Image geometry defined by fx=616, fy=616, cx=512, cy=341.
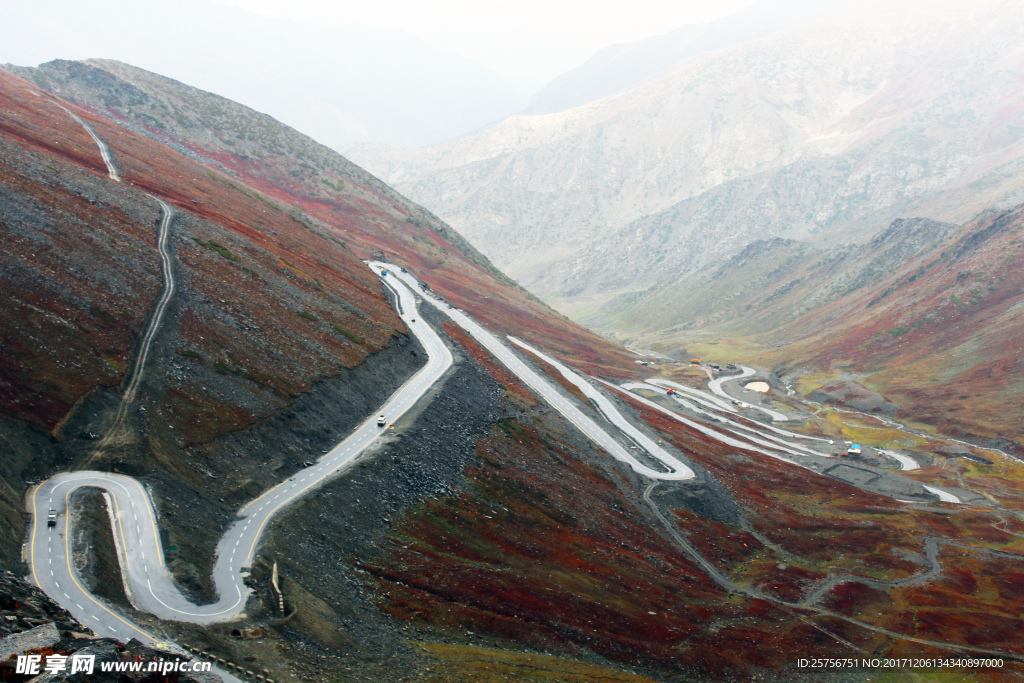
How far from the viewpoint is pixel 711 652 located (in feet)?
162

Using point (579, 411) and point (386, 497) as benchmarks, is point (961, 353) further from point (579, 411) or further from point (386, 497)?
point (386, 497)

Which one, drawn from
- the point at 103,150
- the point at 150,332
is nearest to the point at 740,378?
the point at 103,150

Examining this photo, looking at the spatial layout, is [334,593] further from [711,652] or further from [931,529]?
[931,529]

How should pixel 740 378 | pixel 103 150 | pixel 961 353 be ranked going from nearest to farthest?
pixel 103 150, pixel 961 353, pixel 740 378

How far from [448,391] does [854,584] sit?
1940 inches

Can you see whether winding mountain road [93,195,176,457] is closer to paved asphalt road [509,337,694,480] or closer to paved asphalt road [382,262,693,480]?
paved asphalt road [382,262,693,480]

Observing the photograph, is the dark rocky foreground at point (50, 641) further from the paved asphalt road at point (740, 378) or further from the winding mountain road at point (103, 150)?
the paved asphalt road at point (740, 378)

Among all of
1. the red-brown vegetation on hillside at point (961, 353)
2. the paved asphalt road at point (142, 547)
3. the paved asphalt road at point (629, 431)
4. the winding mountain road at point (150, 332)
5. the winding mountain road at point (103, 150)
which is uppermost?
the winding mountain road at point (103, 150)

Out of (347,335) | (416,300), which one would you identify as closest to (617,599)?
(347,335)

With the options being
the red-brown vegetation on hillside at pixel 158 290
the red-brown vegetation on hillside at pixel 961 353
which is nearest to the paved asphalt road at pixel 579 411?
the red-brown vegetation on hillside at pixel 158 290

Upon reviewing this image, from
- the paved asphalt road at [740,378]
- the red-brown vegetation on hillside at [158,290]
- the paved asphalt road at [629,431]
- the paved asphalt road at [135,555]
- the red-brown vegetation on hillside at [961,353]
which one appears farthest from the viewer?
the paved asphalt road at [740,378]

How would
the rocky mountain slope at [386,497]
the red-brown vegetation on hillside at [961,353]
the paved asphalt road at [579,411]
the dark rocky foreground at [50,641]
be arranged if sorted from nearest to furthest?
the dark rocky foreground at [50,641] < the rocky mountain slope at [386,497] < the paved asphalt road at [579,411] < the red-brown vegetation on hillside at [961,353]

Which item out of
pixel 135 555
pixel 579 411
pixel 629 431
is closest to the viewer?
pixel 135 555

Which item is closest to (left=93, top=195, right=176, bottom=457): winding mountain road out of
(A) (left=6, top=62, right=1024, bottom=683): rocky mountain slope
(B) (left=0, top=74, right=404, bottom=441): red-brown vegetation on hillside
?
(A) (left=6, top=62, right=1024, bottom=683): rocky mountain slope
